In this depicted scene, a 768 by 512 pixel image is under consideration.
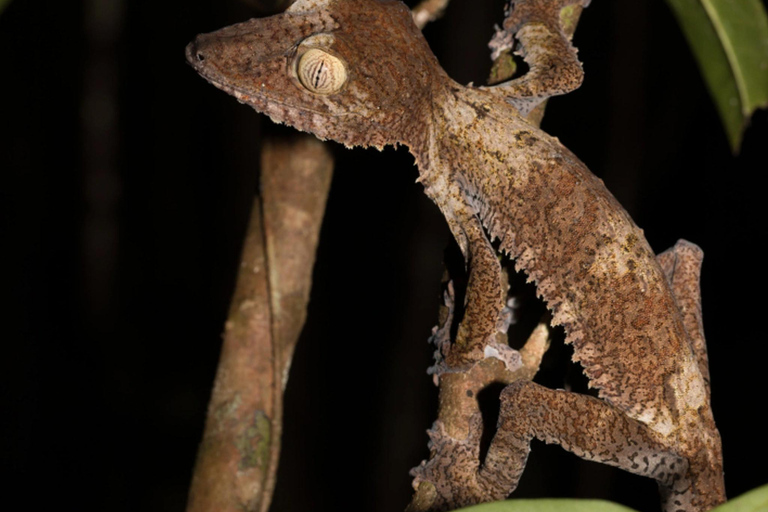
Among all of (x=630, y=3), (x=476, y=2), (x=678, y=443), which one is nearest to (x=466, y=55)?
(x=476, y=2)

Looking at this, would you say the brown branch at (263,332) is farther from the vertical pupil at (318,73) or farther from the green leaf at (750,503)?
the green leaf at (750,503)

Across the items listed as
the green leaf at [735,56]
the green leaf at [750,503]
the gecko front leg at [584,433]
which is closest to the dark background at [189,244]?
the gecko front leg at [584,433]

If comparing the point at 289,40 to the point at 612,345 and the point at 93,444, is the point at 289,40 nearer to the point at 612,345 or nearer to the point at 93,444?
the point at 612,345

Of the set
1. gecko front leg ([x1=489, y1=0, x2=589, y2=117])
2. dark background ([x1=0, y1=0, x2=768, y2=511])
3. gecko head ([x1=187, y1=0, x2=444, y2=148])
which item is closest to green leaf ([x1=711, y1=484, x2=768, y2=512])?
gecko head ([x1=187, y1=0, x2=444, y2=148])

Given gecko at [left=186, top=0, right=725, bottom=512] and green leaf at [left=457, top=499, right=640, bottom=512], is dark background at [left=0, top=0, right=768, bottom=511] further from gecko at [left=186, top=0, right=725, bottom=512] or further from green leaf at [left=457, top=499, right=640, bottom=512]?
green leaf at [left=457, top=499, right=640, bottom=512]

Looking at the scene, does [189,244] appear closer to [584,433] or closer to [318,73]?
[318,73]

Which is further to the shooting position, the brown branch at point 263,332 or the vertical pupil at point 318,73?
the brown branch at point 263,332
